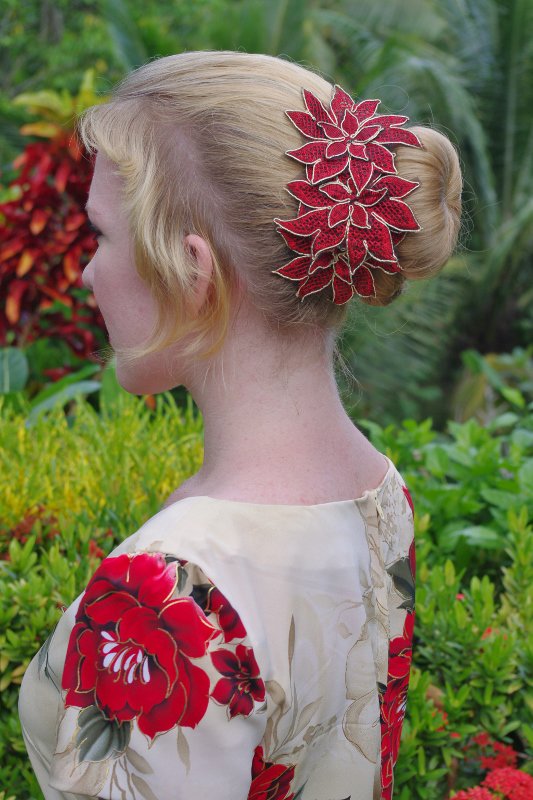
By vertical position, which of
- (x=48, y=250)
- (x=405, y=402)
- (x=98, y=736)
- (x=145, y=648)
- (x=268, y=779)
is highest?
(x=48, y=250)

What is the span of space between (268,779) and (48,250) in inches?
149

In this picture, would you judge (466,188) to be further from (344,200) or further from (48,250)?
(344,200)

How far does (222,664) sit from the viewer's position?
3.67 feet

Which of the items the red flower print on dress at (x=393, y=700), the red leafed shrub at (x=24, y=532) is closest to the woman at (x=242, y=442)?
the red flower print on dress at (x=393, y=700)

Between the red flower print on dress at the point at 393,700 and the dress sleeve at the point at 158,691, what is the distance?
493mm

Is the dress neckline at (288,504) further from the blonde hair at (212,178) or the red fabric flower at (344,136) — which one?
the red fabric flower at (344,136)

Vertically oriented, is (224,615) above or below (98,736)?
above

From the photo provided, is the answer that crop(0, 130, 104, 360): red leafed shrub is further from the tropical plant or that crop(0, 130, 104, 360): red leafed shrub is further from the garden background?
the tropical plant

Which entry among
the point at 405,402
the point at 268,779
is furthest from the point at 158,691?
the point at 405,402

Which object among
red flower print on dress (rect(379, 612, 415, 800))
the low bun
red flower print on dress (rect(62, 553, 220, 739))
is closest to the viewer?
red flower print on dress (rect(62, 553, 220, 739))

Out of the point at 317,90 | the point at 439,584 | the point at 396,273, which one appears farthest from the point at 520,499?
the point at 317,90

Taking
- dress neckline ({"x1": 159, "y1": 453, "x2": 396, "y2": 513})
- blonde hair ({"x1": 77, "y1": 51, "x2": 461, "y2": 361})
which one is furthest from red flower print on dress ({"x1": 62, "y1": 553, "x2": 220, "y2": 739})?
blonde hair ({"x1": 77, "y1": 51, "x2": 461, "y2": 361})

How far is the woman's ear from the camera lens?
1268 millimetres

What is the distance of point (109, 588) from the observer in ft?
3.73
